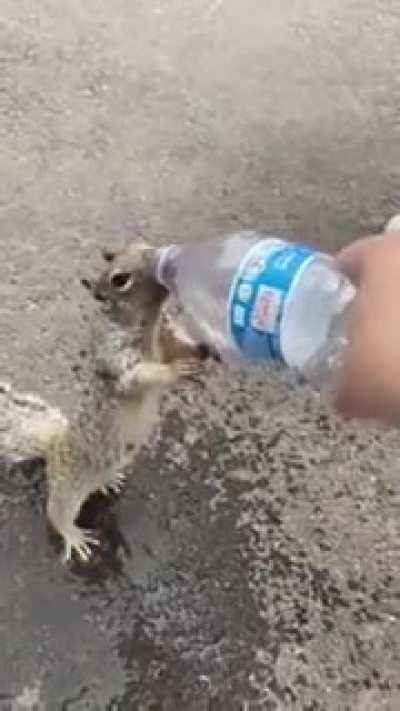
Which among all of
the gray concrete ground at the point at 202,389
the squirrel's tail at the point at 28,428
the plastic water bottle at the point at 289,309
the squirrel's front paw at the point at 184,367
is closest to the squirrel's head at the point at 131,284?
the squirrel's front paw at the point at 184,367

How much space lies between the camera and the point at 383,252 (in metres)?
1.60

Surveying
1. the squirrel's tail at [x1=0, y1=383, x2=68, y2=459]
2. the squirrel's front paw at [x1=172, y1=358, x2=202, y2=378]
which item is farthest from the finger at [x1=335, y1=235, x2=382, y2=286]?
the squirrel's tail at [x1=0, y1=383, x2=68, y2=459]

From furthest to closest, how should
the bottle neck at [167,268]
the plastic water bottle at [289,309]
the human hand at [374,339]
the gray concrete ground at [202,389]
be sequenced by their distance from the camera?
the gray concrete ground at [202,389] < the bottle neck at [167,268] < the plastic water bottle at [289,309] < the human hand at [374,339]

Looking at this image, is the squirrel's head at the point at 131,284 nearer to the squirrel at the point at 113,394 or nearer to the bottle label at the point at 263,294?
the squirrel at the point at 113,394

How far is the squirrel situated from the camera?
2.48 meters

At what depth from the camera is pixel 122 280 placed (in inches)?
96.6

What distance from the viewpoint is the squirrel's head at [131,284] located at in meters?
2.44

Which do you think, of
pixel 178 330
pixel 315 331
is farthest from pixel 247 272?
pixel 178 330

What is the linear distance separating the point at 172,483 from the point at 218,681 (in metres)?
0.37

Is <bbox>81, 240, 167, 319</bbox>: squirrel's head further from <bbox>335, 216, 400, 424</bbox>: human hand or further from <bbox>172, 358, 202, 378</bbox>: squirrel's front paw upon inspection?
<bbox>335, 216, 400, 424</bbox>: human hand

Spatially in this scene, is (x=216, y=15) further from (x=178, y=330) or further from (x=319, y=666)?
(x=319, y=666)

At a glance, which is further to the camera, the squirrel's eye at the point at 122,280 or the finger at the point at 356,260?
the squirrel's eye at the point at 122,280

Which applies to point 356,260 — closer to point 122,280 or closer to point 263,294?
point 263,294

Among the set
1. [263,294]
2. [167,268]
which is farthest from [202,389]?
[263,294]
